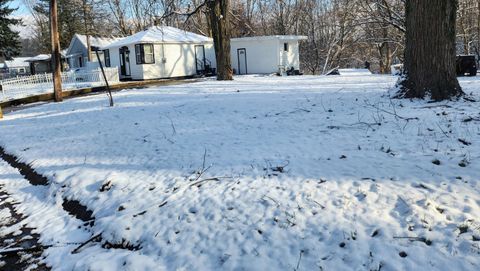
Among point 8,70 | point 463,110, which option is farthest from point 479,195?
point 8,70

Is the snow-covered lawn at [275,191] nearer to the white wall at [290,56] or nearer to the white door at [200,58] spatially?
the white wall at [290,56]

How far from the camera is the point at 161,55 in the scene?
30.7 m

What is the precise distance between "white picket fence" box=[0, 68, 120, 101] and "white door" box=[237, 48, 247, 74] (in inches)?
357

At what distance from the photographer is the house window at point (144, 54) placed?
2988 centimetres

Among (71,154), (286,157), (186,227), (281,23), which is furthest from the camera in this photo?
(281,23)

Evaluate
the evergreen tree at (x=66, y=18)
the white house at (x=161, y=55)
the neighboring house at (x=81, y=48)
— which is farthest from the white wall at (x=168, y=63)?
the evergreen tree at (x=66, y=18)

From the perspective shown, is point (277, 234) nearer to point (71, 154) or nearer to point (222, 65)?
point (71, 154)

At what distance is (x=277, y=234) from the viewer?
401 cm

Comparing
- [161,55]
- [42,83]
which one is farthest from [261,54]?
[42,83]

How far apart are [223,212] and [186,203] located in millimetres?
583

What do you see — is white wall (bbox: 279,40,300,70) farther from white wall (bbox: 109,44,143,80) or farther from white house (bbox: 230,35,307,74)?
white wall (bbox: 109,44,143,80)

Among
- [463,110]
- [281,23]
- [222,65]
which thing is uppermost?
[281,23]

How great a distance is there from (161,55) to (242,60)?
5906 mm

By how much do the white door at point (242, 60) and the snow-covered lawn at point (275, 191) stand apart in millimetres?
22793
